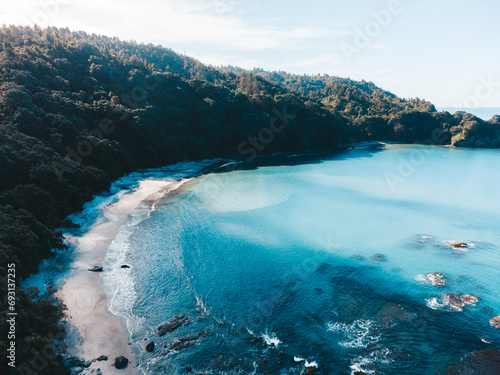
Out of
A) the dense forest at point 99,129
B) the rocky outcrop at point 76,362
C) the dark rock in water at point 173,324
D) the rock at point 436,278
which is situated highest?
the dense forest at point 99,129

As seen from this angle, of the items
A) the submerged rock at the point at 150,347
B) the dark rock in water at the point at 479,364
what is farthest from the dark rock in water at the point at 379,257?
the submerged rock at the point at 150,347

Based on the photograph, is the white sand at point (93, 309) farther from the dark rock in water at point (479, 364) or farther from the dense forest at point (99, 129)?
the dark rock in water at point (479, 364)

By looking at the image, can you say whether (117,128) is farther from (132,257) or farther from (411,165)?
(411,165)

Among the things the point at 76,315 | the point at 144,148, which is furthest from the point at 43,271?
the point at 144,148

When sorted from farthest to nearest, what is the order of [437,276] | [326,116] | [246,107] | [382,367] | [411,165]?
1. [326,116]
2. [246,107]
3. [411,165]
4. [437,276]
5. [382,367]

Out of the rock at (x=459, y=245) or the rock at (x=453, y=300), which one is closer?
the rock at (x=453, y=300)

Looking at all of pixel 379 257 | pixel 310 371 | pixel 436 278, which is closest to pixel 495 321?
pixel 436 278
